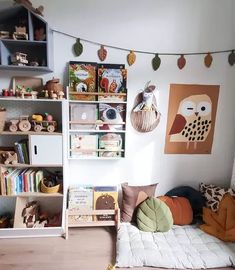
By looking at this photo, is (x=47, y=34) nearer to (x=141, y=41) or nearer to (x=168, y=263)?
(x=141, y=41)

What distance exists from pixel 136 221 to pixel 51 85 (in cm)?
143

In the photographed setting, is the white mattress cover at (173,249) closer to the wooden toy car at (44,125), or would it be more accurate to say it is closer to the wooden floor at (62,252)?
the wooden floor at (62,252)

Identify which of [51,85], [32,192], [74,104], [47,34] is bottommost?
[32,192]

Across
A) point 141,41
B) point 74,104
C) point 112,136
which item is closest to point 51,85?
point 74,104

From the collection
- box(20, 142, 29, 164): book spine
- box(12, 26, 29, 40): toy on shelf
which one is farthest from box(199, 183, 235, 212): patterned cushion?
box(12, 26, 29, 40): toy on shelf

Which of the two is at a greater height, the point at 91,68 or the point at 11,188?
the point at 91,68

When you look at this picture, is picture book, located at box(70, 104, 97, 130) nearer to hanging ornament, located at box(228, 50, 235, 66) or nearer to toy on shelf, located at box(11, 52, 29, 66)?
toy on shelf, located at box(11, 52, 29, 66)

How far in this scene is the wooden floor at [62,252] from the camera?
161 cm

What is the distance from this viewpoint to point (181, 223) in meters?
2.07

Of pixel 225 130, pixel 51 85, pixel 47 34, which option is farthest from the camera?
pixel 225 130

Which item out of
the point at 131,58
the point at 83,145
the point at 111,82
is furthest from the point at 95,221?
the point at 131,58

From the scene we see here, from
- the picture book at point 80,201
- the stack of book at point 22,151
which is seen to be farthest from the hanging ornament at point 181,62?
the stack of book at point 22,151

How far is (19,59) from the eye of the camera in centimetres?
174

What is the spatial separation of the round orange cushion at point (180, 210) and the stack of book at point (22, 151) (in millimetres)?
1295
